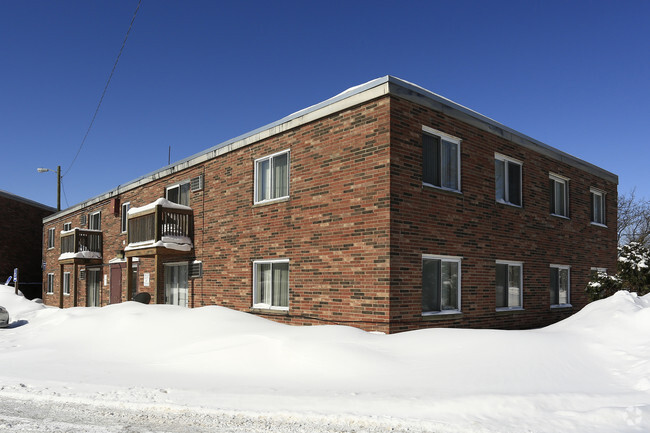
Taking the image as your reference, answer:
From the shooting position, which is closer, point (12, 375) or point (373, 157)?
point (12, 375)

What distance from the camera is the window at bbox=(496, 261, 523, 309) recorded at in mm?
13812

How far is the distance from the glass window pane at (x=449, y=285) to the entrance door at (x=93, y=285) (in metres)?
19.5

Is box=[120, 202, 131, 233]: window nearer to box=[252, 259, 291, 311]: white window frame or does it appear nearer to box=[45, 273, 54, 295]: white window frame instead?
box=[252, 259, 291, 311]: white window frame

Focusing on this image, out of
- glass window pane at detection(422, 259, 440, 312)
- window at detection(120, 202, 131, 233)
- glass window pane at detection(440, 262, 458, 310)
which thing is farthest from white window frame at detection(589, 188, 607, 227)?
window at detection(120, 202, 131, 233)

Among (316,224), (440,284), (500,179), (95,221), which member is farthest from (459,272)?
(95,221)

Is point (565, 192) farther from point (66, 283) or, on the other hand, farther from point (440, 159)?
point (66, 283)

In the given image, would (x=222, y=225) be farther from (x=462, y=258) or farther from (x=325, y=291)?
(x=462, y=258)

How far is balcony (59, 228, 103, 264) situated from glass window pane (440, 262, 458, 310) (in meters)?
18.9

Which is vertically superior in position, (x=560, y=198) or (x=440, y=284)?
(x=560, y=198)

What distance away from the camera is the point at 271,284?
44.9ft

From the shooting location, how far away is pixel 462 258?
12305 mm

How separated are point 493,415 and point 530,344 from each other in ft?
11.5

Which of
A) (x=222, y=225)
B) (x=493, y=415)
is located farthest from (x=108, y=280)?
(x=493, y=415)

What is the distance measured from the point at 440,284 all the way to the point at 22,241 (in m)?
35.9
